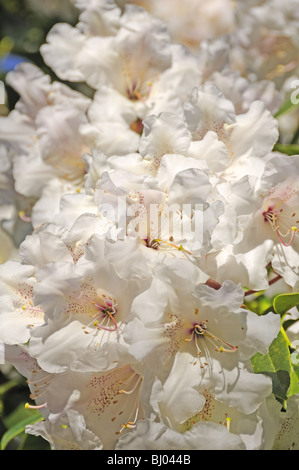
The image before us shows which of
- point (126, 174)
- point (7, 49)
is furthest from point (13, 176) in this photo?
point (7, 49)

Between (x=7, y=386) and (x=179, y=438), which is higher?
(x=179, y=438)

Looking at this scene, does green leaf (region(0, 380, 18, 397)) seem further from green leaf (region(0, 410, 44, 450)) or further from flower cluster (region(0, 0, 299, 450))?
flower cluster (region(0, 0, 299, 450))

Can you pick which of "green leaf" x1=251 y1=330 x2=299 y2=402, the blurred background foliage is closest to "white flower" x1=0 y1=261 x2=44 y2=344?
"green leaf" x1=251 y1=330 x2=299 y2=402

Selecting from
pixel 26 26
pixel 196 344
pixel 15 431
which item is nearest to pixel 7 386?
pixel 15 431

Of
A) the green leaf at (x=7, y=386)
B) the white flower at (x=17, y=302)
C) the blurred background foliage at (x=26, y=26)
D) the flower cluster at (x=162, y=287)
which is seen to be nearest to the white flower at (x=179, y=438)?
the flower cluster at (x=162, y=287)

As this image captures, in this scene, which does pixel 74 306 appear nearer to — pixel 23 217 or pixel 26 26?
pixel 23 217

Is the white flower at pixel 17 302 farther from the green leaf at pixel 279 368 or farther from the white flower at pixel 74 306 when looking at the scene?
the green leaf at pixel 279 368

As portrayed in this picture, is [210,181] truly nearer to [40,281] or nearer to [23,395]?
[40,281]
